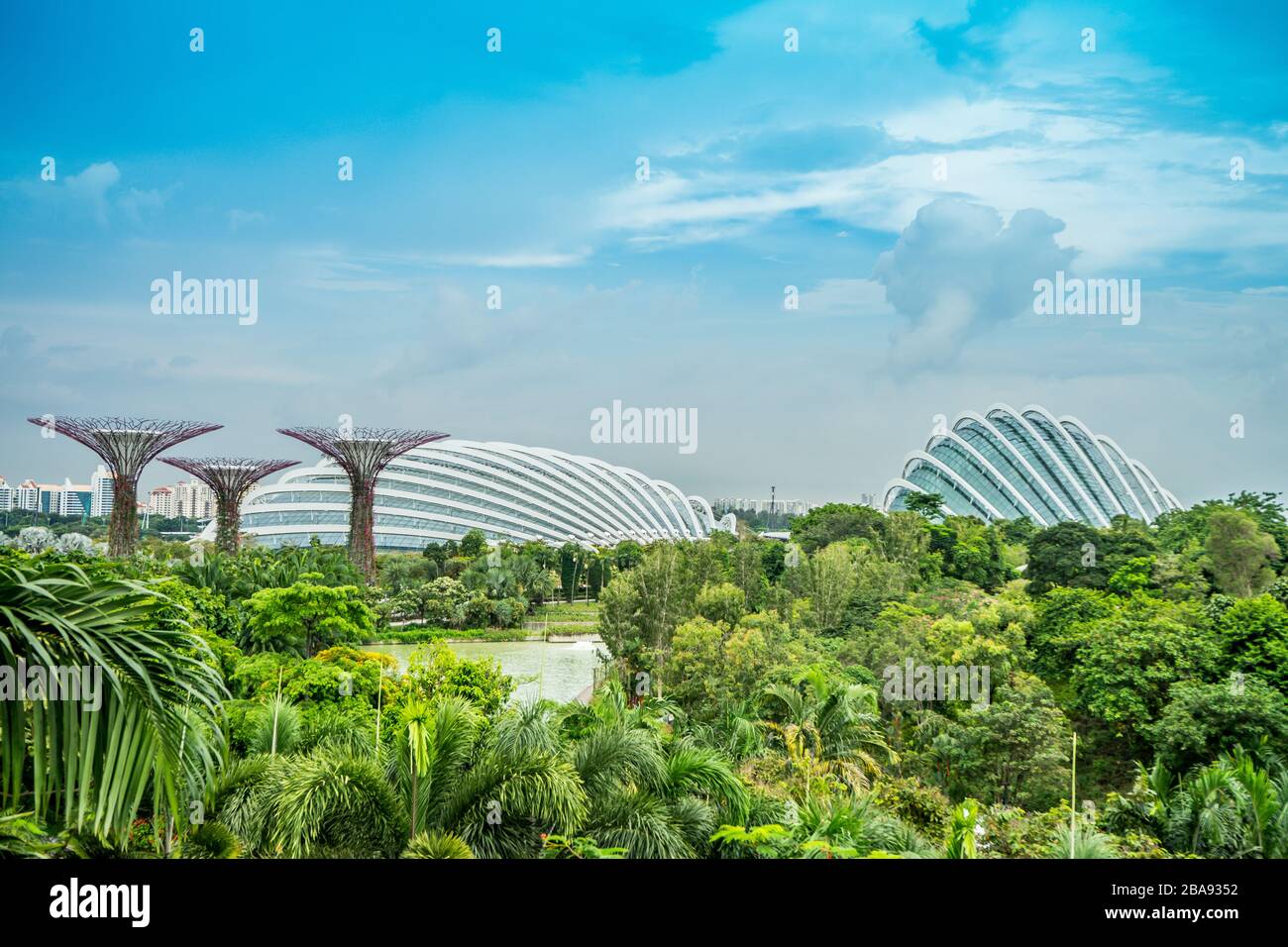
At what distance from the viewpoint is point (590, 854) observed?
578 centimetres

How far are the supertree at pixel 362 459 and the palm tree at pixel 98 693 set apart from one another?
24.4m

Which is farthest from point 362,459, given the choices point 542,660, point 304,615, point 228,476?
point 304,615

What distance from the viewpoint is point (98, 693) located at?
3.44m

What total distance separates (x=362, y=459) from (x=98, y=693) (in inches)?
1016

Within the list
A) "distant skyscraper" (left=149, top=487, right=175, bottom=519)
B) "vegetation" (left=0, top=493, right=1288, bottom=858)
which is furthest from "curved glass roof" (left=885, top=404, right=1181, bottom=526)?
"distant skyscraper" (left=149, top=487, right=175, bottom=519)

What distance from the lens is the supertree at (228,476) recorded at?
29828 millimetres

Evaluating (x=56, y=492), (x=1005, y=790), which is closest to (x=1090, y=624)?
(x=1005, y=790)

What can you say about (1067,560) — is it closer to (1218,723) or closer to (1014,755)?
(1218,723)

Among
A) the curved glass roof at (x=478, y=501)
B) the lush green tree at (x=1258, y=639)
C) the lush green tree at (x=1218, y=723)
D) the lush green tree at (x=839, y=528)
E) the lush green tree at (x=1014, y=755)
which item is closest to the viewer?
the lush green tree at (x=1218, y=723)

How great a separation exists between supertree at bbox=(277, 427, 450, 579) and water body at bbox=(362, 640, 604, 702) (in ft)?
11.6

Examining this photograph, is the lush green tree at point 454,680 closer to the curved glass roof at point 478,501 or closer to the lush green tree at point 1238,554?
the lush green tree at point 1238,554

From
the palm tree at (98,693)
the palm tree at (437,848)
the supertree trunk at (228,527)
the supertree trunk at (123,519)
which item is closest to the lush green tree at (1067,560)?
the palm tree at (437,848)
